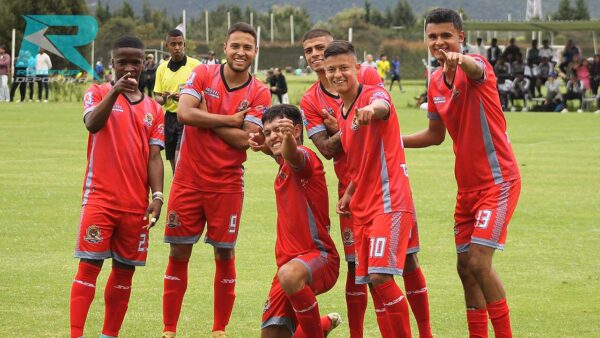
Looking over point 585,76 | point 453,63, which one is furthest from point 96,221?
point 585,76

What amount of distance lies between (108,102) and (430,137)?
92.4 inches

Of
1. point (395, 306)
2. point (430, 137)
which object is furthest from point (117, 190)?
point (430, 137)

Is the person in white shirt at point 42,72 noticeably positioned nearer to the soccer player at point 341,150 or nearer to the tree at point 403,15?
the soccer player at point 341,150

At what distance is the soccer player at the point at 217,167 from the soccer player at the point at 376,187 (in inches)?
47.3

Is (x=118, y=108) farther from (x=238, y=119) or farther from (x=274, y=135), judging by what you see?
(x=274, y=135)

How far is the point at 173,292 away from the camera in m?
8.52

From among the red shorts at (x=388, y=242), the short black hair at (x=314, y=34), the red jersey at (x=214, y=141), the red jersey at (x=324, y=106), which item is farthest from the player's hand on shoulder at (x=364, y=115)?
the red jersey at (x=214, y=141)

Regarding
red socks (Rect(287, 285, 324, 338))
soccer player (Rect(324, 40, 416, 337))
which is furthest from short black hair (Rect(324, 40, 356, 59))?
red socks (Rect(287, 285, 324, 338))

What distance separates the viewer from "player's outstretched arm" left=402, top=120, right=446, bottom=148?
824cm

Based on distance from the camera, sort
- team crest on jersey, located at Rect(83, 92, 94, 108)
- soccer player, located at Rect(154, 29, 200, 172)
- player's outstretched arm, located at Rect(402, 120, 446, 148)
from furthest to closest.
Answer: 1. soccer player, located at Rect(154, 29, 200, 172)
2. player's outstretched arm, located at Rect(402, 120, 446, 148)
3. team crest on jersey, located at Rect(83, 92, 94, 108)

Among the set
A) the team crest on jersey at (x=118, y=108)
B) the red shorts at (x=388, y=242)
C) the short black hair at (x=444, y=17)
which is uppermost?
the short black hair at (x=444, y=17)

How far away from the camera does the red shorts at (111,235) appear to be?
25.5 ft

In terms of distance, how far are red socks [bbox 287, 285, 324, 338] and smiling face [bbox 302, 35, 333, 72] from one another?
1761mm

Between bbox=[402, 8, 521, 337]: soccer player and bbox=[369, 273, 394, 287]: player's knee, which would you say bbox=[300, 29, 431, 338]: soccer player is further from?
bbox=[369, 273, 394, 287]: player's knee
